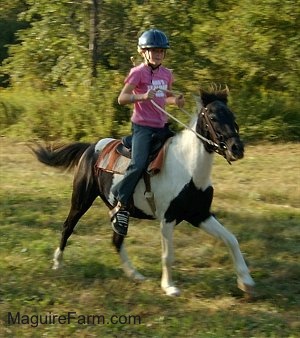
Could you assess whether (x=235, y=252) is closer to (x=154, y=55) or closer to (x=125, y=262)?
(x=125, y=262)

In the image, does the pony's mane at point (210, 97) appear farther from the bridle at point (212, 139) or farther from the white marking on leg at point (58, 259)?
the white marking on leg at point (58, 259)

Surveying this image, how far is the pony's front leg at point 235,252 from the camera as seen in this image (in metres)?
5.56

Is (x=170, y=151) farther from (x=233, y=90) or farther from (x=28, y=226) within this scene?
(x=233, y=90)

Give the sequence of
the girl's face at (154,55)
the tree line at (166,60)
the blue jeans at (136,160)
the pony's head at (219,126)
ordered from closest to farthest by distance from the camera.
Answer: the pony's head at (219,126) < the girl's face at (154,55) < the blue jeans at (136,160) < the tree line at (166,60)

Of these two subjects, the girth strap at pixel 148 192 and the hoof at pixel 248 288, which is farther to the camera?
the girth strap at pixel 148 192

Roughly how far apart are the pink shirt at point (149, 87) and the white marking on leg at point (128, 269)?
120 cm

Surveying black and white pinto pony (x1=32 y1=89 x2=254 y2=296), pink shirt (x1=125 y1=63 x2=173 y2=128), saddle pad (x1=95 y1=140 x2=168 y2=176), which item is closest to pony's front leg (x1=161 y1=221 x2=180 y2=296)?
black and white pinto pony (x1=32 y1=89 x2=254 y2=296)

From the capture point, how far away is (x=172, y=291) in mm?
5641

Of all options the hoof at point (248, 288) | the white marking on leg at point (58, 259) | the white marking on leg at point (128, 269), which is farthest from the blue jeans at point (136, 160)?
the hoof at point (248, 288)

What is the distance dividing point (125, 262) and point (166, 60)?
828 cm

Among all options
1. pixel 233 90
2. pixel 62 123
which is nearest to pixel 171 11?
pixel 233 90

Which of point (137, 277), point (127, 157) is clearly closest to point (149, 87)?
point (127, 157)

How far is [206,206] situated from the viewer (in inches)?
222

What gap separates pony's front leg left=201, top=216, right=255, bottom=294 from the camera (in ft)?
18.2
